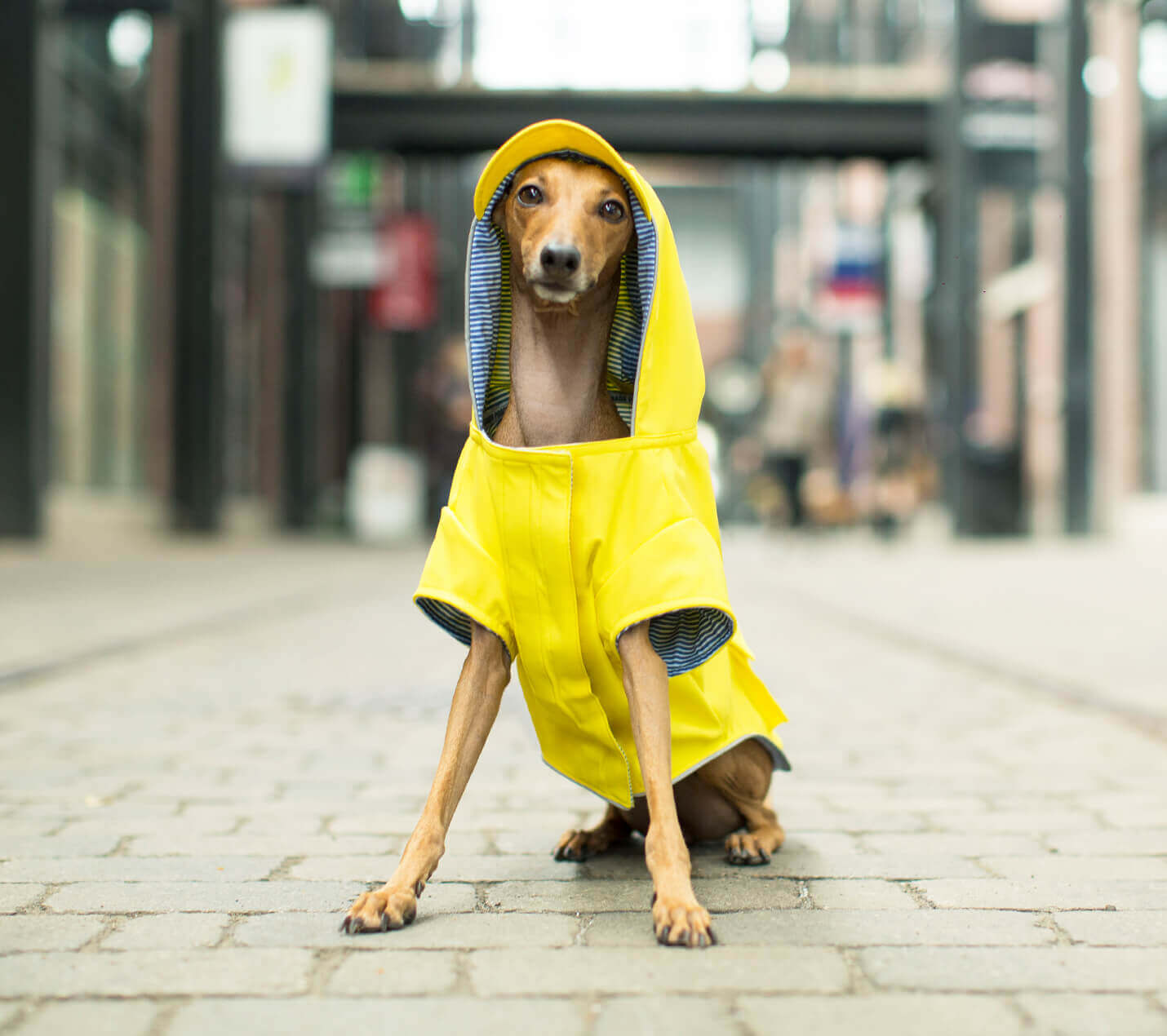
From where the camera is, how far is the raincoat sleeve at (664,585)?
2551 mm

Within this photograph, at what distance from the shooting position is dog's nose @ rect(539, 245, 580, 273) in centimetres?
250

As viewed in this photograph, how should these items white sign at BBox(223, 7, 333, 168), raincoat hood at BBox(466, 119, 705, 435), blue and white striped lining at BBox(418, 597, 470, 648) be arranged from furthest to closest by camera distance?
white sign at BBox(223, 7, 333, 168) < blue and white striped lining at BBox(418, 597, 470, 648) < raincoat hood at BBox(466, 119, 705, 435)

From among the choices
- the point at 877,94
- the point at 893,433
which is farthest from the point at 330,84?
the point at 893,433

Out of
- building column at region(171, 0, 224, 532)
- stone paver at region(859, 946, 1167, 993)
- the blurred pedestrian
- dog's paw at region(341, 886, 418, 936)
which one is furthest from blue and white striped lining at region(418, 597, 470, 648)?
building column at region(171, 0, 224, 532)

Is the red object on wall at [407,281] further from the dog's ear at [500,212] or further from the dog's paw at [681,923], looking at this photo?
the dog's paw at [681,923]

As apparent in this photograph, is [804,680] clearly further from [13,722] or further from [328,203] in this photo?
[328,203]

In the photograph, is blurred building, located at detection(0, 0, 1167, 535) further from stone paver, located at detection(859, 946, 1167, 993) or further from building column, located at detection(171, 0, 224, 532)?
stone paver, located at detection(859, 946, 1167, 993)

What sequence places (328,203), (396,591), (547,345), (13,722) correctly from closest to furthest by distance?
(547,345) < (13,722) < (396,591) < (328,203)

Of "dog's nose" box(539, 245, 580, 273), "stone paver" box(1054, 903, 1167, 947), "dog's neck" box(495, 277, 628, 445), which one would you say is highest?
"dog's nose" box(539, 245, 580, 273)

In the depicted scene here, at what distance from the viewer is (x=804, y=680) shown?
20.0ft

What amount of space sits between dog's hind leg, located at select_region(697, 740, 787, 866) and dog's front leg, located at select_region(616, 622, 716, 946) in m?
0.33

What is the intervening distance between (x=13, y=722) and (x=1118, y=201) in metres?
17.4

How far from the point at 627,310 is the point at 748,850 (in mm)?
1207

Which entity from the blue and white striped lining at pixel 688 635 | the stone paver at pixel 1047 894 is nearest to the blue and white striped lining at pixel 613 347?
the blue and white striped lining at pixel 688 635
